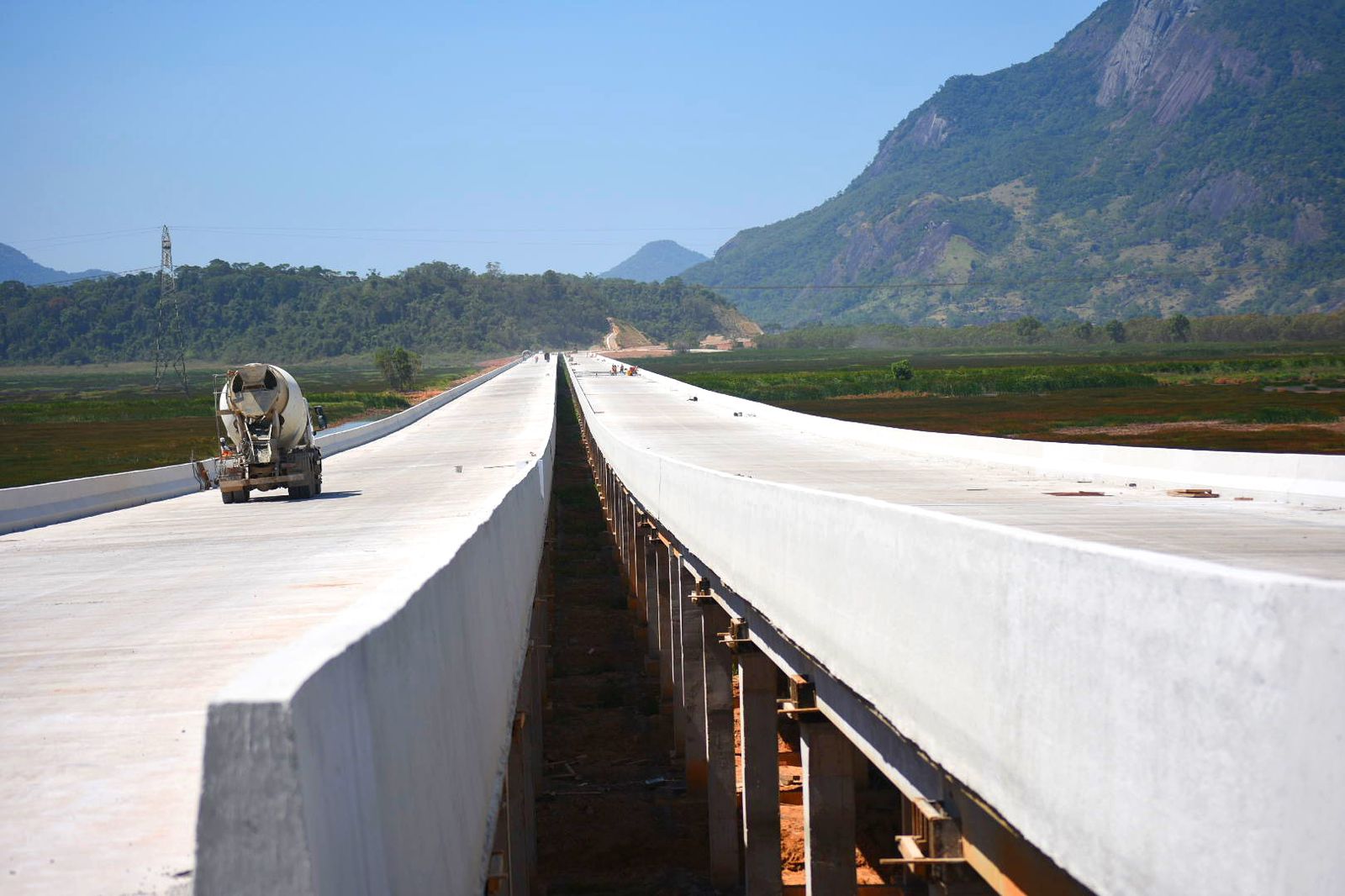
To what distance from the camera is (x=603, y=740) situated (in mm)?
23312

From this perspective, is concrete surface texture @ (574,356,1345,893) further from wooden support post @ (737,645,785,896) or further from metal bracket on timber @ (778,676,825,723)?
wooden support post @ (737,645,785,896)

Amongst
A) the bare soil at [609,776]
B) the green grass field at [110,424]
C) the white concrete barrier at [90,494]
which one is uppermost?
the white concrete barrier at [90,494]

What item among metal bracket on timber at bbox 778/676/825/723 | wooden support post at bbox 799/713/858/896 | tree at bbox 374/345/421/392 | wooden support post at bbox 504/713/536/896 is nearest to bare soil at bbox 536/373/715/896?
wooden support post at bbox 504/713/536/896

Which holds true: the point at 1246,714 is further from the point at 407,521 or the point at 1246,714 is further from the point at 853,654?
the point at 407,521

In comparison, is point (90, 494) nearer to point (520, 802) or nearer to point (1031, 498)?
point (1031, 498)

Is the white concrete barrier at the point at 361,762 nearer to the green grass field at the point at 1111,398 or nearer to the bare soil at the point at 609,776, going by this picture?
the bare soil at the point at 609,776

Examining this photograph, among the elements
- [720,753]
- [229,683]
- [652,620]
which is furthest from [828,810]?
[652,620]

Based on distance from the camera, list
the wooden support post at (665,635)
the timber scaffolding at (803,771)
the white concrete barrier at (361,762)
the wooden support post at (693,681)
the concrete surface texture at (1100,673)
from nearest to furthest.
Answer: the white concrete barrier at (361,762) < the concrete surface texture at (1100,673) < the timber scaffolding at (803,771) < the wooden support post at (693,681) < the wooden support post at (665,635)

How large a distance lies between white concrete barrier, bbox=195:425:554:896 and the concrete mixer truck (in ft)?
70.2

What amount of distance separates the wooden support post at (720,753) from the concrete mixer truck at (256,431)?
1426cm

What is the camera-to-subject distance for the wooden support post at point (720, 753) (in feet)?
54.5

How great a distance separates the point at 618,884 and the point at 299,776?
14191mm

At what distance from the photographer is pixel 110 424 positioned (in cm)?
8912

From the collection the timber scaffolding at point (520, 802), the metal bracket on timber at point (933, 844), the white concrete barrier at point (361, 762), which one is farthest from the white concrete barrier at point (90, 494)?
the metal bracket on timber at point (933, 844)
